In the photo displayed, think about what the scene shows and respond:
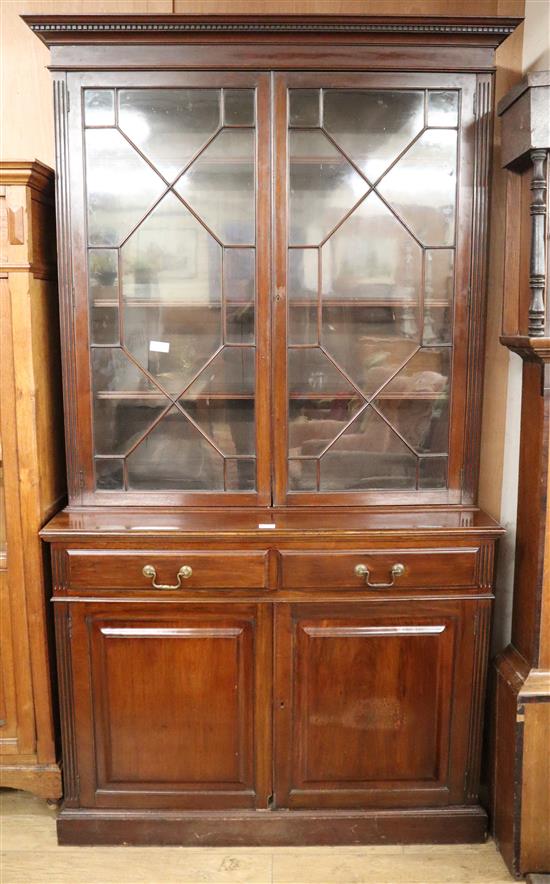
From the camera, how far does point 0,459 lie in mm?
2180


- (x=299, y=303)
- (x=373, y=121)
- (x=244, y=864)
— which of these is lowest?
(x=244, y=864)

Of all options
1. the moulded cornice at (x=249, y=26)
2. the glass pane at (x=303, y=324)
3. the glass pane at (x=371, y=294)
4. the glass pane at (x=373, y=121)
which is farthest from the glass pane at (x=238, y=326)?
the moulded cornice at (x=249, y=26)

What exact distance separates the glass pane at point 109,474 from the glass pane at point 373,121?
1.12 metres

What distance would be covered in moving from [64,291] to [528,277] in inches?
50.7

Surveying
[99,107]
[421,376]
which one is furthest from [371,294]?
[99,107]

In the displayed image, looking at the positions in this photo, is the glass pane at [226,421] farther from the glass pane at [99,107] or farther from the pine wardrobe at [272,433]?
the glass pane at [99,107]

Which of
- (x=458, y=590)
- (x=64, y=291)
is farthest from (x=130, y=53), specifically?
(x=458, y=590)

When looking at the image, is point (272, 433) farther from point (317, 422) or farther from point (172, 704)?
point (172, 704)

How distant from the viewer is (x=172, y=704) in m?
2.16

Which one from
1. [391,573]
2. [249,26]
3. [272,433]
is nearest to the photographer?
[249,26]

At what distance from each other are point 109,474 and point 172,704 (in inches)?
27.2

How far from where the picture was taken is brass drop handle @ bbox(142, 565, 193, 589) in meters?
2.09

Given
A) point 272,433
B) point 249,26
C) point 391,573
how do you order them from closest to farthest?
point 249,26 < point 391,573 < point 272,433

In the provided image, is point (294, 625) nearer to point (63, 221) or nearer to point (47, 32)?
point (63, 221)
